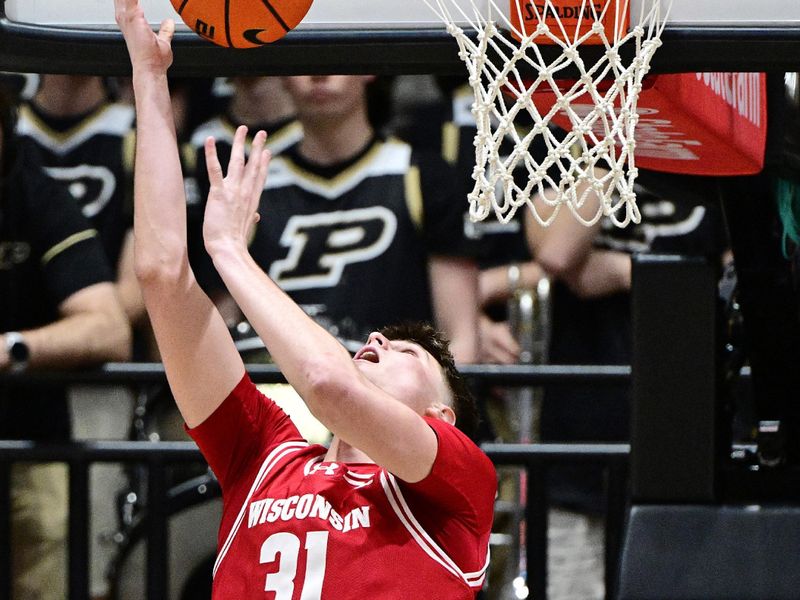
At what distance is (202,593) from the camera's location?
13.6ft

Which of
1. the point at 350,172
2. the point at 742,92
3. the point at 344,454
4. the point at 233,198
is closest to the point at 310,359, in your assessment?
the point at 233,198

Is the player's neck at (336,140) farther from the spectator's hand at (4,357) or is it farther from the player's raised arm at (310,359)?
the player's raised arm at (310,359)

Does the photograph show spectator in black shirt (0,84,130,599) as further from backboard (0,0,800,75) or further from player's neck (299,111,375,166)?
backboard (0,0,800,75)

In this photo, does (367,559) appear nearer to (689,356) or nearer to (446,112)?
(689,356)

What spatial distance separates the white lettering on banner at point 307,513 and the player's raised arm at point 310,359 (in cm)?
17

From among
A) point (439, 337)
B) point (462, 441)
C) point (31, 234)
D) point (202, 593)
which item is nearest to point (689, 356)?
point (439, 337)

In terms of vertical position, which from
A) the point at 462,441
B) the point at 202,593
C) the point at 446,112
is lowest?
the point at 202,593

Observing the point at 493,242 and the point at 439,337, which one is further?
the point at 493,242

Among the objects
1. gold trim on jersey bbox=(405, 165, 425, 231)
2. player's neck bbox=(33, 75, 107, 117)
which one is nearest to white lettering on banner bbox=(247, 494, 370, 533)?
gold trim on jersey bbox=(405, 165, 425, 231)

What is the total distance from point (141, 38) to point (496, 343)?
95.8 inches

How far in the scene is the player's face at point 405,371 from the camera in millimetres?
2650

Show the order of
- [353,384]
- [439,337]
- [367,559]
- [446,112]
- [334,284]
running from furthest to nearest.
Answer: [446,112]
[334,284]
[439,337]
[367,559]
[353,384]

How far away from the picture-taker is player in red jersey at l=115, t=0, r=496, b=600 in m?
2.34

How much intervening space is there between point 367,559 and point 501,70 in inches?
35.9
